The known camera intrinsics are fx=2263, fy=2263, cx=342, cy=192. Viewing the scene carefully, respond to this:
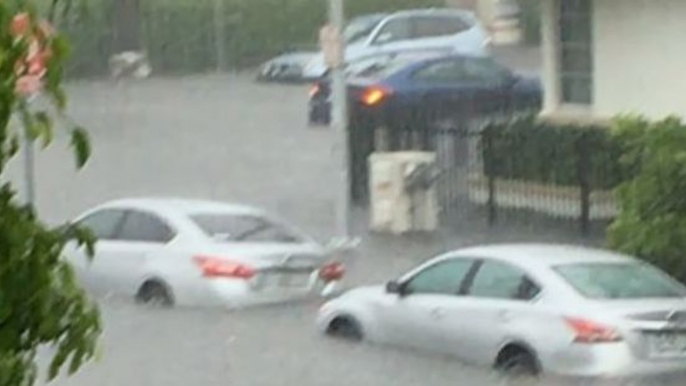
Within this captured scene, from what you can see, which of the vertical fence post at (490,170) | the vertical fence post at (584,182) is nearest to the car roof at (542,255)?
the vertical fence post at (584,182)

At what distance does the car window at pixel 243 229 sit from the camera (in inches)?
845

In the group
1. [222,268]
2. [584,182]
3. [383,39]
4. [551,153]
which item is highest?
[222,268]

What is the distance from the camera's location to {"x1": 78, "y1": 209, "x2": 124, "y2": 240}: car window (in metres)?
21.8

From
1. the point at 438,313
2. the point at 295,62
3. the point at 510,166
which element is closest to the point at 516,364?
the point at 438,313

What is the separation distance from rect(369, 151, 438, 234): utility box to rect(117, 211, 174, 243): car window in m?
5.69

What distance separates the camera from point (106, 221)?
72.5 feet

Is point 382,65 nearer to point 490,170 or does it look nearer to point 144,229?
point 490,170

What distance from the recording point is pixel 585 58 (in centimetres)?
2762

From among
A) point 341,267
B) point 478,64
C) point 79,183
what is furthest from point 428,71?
point 341,267

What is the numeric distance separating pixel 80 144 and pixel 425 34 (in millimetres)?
36568

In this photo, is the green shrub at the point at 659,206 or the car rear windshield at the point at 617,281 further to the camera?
the green shrub at the point at 659,206

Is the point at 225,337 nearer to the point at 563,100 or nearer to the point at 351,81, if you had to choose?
the point at 563,100

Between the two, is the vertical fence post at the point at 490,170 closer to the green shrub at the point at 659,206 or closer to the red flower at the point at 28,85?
the green shrub at the point at 659,206

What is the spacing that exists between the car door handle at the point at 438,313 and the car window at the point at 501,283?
26cm
